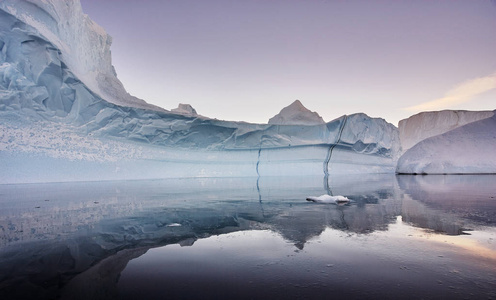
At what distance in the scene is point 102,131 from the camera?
1414 centimetres

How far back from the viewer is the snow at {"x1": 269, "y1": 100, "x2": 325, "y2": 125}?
22.1m

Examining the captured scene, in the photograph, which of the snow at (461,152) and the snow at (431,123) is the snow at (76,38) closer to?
the snow at (461,152)

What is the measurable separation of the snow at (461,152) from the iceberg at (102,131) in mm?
2747

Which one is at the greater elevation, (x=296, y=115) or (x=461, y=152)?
(x=296, y=115)

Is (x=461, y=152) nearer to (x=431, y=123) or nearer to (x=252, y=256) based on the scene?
(x=431, y=123)

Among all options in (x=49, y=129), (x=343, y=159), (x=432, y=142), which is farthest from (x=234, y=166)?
(x=432, y=142)

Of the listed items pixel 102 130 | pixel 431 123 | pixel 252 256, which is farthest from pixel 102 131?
pixel 431 123

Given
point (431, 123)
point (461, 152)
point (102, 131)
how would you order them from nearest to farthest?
point (102, 131) → point (461, 152) → point (431, 123)

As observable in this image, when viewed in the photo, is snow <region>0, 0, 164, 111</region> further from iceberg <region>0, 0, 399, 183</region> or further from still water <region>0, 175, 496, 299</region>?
still water <region>0, 175, 496, 299</region>

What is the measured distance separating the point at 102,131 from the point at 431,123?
133 ft

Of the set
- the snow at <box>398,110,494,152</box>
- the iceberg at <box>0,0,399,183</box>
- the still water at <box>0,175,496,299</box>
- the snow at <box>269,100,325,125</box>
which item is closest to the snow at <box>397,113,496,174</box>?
the iceberg at <box>0,0,399,183</box>

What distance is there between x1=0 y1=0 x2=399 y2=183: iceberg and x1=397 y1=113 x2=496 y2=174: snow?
2747 millimetres

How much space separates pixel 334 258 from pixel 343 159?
18689 millimetres

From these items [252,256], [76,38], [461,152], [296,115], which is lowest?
[252,256]
